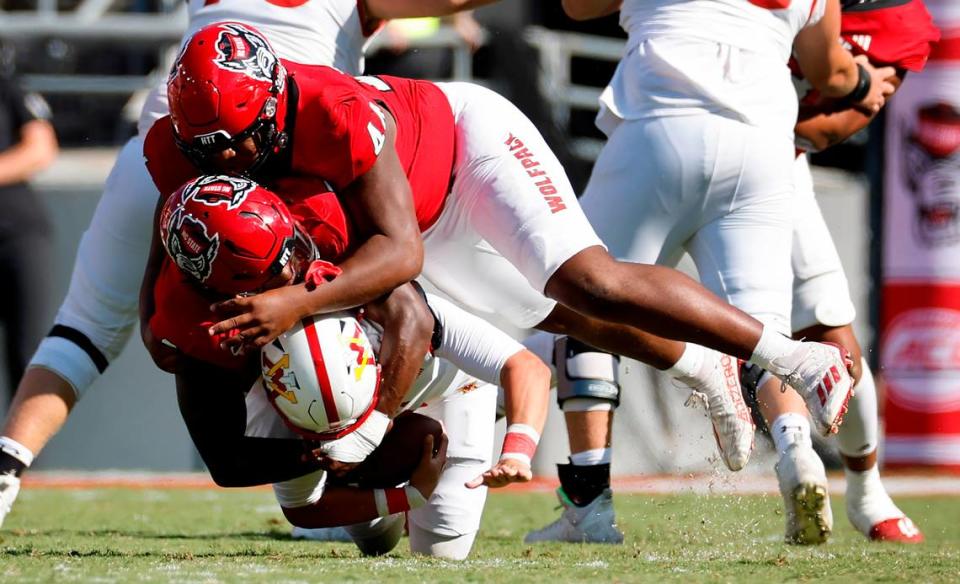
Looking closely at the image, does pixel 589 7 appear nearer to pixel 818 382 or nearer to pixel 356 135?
pixel 356 135

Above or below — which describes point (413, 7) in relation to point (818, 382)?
above

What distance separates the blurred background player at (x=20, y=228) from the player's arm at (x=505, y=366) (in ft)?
10.3

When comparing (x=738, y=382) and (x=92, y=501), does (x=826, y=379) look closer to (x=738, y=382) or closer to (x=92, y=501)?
(x=738, y=382)

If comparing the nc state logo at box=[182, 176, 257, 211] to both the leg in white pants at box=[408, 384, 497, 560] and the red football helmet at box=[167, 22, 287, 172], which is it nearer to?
the red football helmet at box=[167, 22, 287, 172]

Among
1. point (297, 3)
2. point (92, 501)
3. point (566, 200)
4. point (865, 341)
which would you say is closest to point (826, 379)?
point (566, 200)

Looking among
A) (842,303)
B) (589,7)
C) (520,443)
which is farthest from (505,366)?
(842,303)

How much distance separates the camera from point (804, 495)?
13.7 ft

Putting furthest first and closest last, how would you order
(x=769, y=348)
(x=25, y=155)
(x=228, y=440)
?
(x=25, y=155) < (x=769, y=348) < (x=228, y=440)

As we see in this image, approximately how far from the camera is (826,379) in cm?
393

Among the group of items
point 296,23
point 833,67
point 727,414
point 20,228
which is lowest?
point 20,228

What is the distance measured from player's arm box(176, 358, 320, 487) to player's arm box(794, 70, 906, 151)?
2217 millimetres

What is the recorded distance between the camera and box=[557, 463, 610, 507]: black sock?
454 centimetres

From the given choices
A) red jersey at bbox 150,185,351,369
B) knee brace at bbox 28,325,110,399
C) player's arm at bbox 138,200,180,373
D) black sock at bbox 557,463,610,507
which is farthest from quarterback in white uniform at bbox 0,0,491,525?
black sock at bbox 557,463,610,507

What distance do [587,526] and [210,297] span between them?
5.05 ft
